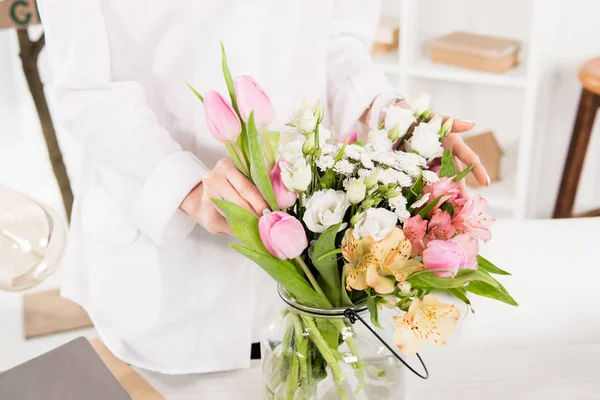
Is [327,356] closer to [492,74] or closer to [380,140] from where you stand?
[380,140]

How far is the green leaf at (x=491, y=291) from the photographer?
62cm

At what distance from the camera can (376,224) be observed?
0.56m

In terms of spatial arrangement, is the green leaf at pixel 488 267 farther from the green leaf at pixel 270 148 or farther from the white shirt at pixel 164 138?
the white shirt at pixel 164 138

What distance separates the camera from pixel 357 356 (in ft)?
2.14

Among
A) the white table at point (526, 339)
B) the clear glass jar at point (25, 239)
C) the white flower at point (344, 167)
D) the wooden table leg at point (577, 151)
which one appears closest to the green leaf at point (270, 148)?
the white flower at point (344, 167)

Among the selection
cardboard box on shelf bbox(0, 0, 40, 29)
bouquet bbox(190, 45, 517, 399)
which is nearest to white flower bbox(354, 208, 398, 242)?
bouquet bbox(190, 45, 517, 399)

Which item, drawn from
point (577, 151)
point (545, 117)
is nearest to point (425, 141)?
point (577, 151)

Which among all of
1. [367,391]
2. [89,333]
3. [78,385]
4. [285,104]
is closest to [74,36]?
[285,104]

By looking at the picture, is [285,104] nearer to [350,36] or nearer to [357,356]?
[350,36]

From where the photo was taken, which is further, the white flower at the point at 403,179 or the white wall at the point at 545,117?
the white wall at the point at 545,117

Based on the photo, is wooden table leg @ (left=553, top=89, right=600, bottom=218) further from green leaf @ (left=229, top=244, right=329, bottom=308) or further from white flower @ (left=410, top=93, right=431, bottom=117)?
green leaf @ (left=229, top=244, right=329, bottom=308)

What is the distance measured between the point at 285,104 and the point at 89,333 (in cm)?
91

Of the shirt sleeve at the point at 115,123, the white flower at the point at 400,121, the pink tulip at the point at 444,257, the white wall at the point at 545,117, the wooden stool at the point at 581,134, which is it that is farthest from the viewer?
the white wall at the point at 545,117

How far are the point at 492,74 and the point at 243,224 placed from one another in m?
2.06
